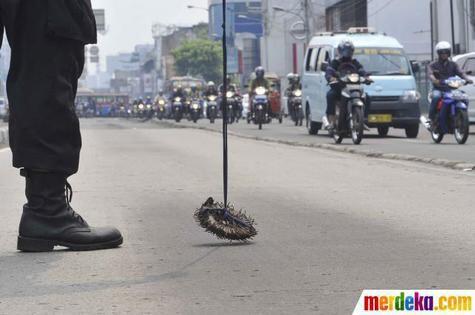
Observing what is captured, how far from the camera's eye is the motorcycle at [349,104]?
20.9 metres

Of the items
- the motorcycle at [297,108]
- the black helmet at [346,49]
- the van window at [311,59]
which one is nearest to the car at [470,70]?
the van window at [311,59]

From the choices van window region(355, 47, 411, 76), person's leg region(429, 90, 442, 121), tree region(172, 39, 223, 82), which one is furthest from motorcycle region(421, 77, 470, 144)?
tree region(172, 39, 223, 82)

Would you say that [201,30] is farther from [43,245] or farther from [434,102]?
[43,245]

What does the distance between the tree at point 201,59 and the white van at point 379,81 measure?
406ft

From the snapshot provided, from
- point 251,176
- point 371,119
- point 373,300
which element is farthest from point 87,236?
point 371,119

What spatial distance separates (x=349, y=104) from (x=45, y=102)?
49.6ft

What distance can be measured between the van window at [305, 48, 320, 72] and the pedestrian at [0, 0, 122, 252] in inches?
811

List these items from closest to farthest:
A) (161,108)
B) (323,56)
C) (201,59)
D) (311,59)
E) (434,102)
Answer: (434,102) < (323,56) < (311,59) < (161,108) < (201,59)

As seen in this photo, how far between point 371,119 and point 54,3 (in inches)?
738

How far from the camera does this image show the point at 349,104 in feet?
69.3

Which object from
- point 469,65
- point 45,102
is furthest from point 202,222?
point 469,65

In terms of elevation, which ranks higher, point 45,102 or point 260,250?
point 45,102

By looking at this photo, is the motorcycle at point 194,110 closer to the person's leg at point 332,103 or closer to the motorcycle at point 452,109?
the person's leg at point 332,103

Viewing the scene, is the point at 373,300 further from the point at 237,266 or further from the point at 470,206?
the point at 470,206
